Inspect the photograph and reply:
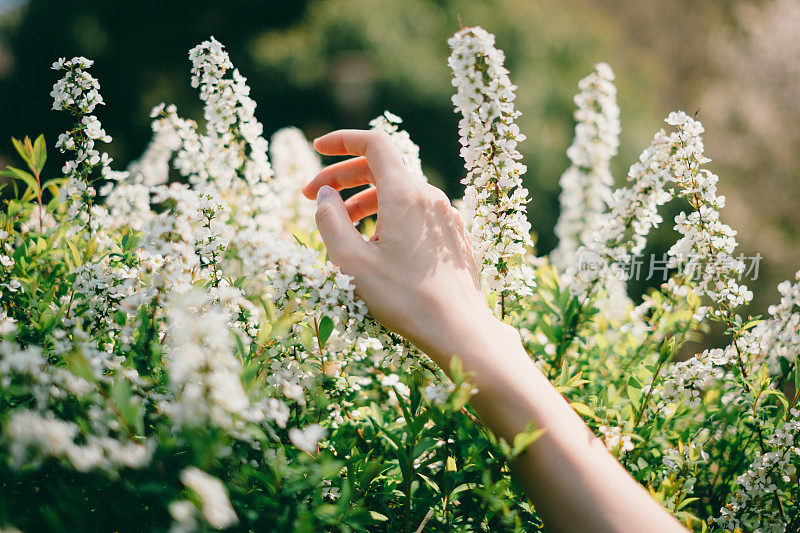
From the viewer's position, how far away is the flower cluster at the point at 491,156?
66.4 inches

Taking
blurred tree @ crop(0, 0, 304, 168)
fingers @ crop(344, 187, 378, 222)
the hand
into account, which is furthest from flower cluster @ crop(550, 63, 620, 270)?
blurred tree @ crop(0, 0, 304, 168)

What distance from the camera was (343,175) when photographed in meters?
2.27

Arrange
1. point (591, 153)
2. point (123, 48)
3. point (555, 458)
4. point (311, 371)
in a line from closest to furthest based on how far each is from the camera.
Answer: point (555, 458) → point (311, 371) → point (591, 153) → point (123, 48)

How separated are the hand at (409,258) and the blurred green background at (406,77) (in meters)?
7.69

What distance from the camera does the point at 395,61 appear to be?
10.1 meters

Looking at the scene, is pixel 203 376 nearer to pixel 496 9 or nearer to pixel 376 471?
pixel 376 471

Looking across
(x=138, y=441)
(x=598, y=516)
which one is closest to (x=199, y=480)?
(x=138, y=441)

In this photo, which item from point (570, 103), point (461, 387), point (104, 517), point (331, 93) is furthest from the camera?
point (331, 93)

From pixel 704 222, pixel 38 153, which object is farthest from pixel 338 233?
pixel 704 222

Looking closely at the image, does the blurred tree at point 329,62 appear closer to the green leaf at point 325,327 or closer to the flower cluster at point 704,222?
the flower cluster at point 704,222

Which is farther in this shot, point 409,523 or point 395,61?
point 395,61

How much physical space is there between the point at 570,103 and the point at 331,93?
4.74m

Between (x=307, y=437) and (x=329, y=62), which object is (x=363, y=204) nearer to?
(x=307, y=437)

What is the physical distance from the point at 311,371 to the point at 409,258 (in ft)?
1.58
